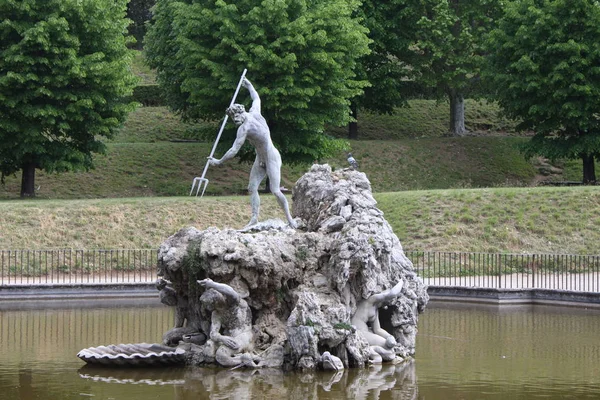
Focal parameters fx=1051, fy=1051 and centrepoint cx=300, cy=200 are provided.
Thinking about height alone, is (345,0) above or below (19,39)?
above

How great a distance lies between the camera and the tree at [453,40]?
56.1 meters

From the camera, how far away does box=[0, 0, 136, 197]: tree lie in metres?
43.8

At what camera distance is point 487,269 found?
35.5m

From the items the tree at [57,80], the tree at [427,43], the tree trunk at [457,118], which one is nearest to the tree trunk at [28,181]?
the tree at [57,80]

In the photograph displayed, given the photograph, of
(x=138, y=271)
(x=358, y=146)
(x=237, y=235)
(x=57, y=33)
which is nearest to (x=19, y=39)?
(x=57, y=33)

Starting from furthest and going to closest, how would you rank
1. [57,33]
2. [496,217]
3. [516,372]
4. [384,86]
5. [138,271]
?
[384,86] < [57,33] < [496,217] < [138,271] < [516,372]

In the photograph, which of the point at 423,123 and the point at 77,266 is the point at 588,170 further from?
the point at 77,266

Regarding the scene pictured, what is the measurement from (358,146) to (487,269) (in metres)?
23.7

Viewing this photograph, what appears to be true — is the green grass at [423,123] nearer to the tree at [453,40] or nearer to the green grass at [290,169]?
the green grass at [290,169]

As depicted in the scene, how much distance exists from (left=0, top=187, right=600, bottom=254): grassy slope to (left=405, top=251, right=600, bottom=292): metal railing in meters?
1.14

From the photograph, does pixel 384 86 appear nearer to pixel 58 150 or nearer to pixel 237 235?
pixel 58 150

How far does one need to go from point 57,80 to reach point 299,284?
83.0ft

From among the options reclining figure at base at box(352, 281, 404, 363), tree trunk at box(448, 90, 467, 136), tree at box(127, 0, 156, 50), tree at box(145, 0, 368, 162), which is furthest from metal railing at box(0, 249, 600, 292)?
tree at box(127, 0, 156, 50)

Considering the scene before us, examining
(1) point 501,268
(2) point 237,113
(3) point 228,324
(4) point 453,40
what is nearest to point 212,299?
(3) point 228,324
